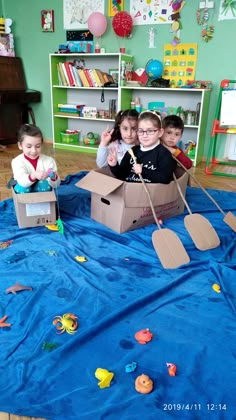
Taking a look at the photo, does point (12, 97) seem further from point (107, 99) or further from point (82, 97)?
point (107, 99)

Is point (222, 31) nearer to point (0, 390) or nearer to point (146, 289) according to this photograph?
point (146, 289)

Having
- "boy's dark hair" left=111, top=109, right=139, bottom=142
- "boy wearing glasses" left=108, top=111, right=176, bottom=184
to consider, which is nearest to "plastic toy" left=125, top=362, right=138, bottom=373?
"boy wearing glasses" left=108, top=111, right=176, bottom=184

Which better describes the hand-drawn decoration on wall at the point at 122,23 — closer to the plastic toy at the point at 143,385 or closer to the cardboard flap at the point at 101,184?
the cardboard flap at the point at 101,184

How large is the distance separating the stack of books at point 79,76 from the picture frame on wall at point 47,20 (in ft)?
1.63

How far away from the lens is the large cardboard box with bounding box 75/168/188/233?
A: 5.64 feet

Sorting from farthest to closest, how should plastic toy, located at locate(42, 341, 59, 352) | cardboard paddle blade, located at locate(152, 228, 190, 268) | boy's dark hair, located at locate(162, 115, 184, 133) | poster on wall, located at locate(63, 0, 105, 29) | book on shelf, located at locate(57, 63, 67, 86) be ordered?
1. book on shelf, located at locate(57, 63, 67, 86)
2. poster on wall, located at locate(63, 0, 105, 29)
3. boy's dark hair, located at locate(162, 115, 184, 133)
4. cardboard paddle blade, located at locate(152, 228, 190, 268)
5. plastic toy, located at locate(42, 341, 59, 352)

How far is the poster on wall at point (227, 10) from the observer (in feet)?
10.2

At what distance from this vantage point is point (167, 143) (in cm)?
224

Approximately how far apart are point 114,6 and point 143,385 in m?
3.88

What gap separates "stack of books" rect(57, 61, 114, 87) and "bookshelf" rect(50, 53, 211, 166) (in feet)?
0.18

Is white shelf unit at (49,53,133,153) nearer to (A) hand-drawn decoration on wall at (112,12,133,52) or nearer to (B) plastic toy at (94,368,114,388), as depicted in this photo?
(A) hand-drawn decoration on wall at (112,12,133,52)

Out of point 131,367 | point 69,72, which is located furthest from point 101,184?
point 69,72

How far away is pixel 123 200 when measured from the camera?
1.72 metres

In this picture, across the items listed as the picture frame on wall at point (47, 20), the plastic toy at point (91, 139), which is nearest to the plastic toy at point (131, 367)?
the plastic toy at point (91, 139)
